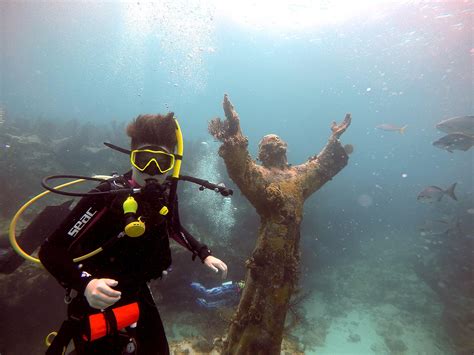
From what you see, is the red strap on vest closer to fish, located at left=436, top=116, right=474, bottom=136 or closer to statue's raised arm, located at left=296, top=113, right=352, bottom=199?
statue's raised arm, located at left=296, top=113, right=352, bottom=199

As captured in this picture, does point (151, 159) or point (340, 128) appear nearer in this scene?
point (151, 159)

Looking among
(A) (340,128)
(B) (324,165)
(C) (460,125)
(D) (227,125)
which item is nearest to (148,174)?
(D) (227,125)

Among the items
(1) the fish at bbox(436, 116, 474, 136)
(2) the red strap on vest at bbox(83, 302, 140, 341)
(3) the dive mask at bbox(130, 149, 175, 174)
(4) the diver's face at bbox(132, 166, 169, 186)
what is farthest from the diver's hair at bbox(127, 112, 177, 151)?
(1) the fish at bbox(436, 116, 474, 136)

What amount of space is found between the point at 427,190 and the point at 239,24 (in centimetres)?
4361

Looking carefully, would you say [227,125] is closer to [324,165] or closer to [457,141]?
[324,165]

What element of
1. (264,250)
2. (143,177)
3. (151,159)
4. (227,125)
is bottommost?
(264,250)

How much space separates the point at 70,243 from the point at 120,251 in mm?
369

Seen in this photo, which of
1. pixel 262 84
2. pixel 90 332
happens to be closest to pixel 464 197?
pixel 90 332

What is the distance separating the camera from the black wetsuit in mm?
1967

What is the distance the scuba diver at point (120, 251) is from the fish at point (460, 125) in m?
10.2

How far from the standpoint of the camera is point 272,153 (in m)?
5.53

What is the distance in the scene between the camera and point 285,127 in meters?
116

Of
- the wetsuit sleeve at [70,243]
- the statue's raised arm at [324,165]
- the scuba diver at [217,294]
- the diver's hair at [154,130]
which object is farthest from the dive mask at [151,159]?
the scuba diver at [217,294]

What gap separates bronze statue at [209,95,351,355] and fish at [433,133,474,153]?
6.21m
